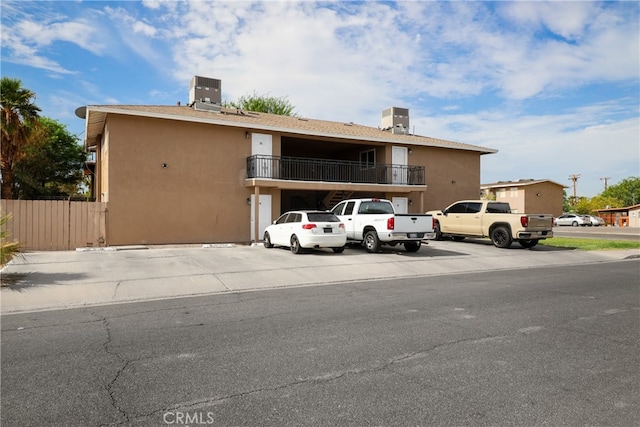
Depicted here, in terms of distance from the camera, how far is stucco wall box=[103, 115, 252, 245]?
17.6m

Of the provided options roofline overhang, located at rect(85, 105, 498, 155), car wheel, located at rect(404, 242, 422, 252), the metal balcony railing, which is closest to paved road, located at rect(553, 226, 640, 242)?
roofline overhang, located at rect(85, 105, 498, 155)

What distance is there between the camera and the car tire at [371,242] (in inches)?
612

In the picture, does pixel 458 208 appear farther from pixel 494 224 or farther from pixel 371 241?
pixel 371 241

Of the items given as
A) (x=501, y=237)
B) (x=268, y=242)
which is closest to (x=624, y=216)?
(x=501, y=237)

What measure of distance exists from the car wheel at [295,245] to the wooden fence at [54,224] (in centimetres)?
765

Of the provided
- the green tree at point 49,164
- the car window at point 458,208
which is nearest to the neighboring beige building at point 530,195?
the car window at point 458,208

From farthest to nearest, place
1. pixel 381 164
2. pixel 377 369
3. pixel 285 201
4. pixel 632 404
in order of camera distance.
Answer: pixel 285 201 < pixel 381 164 < pixel 377 369 < pixel 632 404

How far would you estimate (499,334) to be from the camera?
576 centimetres

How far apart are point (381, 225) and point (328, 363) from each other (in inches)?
435

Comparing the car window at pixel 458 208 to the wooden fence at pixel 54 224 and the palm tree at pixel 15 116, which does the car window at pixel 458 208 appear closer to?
the wooden fence at pixel 54 224

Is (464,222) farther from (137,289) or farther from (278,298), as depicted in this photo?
(137,289)

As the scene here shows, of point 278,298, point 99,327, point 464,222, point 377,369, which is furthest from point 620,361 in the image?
point 464,222

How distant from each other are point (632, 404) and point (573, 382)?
50 centimetres

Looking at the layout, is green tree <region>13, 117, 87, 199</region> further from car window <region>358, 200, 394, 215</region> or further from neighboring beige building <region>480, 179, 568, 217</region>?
neighboring beige building <region>480, 179, 568, 217</region>
